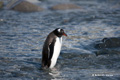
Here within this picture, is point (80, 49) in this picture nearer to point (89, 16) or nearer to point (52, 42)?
point (52, 42)

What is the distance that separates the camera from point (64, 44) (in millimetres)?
9289

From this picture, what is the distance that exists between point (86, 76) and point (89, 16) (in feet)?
29.0

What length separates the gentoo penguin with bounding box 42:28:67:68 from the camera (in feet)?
22.0

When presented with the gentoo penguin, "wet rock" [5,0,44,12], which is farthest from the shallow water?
"wet rock" [5,0,44,12]

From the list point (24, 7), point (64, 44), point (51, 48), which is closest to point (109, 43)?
point (64, 44)

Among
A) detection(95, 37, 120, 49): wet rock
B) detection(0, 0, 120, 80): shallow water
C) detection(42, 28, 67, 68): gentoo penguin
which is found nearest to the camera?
detection(0, 0, 120, 80): shallow water

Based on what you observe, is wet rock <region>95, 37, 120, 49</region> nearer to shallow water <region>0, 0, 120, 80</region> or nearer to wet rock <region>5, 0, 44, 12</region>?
shallow water <region>0, 0, 120, 80</region>

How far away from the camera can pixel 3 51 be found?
8.16 meters

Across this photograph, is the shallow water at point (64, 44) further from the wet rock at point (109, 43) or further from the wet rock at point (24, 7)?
the wet rock at point (24, 7)

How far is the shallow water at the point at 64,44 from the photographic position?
6.41m

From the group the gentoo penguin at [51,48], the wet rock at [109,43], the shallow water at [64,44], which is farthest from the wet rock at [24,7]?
the gentoo penguin at [51,48]

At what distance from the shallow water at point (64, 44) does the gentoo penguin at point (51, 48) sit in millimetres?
229

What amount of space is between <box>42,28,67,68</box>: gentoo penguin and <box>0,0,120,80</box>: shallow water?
9.0 inches

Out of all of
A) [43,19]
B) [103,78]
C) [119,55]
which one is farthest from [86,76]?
[43,19]
